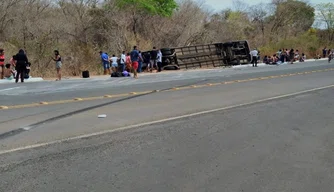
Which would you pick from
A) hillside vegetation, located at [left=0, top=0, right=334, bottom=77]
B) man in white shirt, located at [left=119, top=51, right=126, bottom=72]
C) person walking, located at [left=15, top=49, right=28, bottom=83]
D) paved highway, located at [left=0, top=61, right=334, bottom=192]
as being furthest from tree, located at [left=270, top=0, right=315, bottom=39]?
paved highway, located at [left=0, top=61, right=334, bottom=192]

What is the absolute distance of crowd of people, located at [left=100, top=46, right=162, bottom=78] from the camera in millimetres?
23930

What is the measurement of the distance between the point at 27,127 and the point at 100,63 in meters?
22.1

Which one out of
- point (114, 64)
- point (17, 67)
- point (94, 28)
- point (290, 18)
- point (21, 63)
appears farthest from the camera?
point (290, 18)

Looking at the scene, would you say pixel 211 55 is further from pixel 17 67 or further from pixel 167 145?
pixel 167 145

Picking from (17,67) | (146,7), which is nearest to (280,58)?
(146,7)

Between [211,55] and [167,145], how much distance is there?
95.6 ft

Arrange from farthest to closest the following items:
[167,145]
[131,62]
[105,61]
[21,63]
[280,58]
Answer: [280,58] < [105,61] < [131,62] < [21,63] < [167,145]

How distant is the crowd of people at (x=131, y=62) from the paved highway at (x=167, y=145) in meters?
11.6

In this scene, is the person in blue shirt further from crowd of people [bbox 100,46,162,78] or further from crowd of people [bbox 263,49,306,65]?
crowd of people [bbox 263,49,306,65]

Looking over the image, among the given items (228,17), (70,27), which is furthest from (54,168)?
(228,17)

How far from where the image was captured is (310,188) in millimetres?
5062

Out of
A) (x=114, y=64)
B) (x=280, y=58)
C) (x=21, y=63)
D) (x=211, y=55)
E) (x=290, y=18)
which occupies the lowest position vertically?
(x=280, y=58)

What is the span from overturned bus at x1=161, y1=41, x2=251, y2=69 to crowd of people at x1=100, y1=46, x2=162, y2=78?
2748mm

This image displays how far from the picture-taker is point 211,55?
35.6 metres
